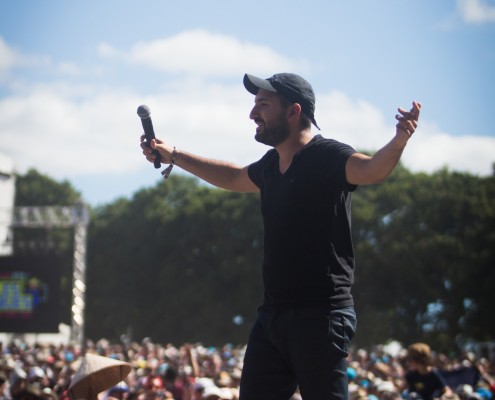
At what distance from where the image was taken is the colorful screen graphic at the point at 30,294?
29.8 m

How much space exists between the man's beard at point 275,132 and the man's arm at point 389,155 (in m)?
0.46

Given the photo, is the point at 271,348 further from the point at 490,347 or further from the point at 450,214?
the point at 450,214

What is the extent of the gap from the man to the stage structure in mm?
27812

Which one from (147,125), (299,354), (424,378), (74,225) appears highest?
(74,225)

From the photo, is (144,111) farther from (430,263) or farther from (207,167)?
(430,263)

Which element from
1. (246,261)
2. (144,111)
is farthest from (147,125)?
(246,261)

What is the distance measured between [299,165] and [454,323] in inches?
1510

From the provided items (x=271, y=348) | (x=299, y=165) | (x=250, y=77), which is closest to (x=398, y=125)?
(x=299, y=165)

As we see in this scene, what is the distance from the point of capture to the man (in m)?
3.63

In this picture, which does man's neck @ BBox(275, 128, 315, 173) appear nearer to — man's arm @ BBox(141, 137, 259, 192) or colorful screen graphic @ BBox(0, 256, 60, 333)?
man's arm @ BBox(141, 137, 259, 192)

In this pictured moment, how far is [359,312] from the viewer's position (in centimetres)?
4394

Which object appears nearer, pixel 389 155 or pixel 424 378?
pixel 389 155

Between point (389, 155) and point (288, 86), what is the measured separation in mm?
667

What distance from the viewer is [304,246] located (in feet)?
12.3
